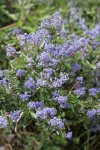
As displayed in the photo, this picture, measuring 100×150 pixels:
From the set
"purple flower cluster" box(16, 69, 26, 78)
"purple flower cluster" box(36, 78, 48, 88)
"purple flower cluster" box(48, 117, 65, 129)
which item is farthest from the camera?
"purple flower cluster" box(16, 69, 26, 78)

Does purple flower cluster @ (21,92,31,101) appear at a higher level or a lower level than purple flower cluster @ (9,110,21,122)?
higher

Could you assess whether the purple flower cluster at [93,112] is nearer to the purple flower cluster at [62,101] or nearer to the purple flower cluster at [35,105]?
the purple flower cluster at [62,101]

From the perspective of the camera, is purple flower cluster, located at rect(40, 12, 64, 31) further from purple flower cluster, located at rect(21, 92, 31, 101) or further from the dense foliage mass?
purple flower cluster, located at rect(21, 92, 31, 101)

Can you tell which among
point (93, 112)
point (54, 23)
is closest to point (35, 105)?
point (93, 112)

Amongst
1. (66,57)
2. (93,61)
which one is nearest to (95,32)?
(93,61)

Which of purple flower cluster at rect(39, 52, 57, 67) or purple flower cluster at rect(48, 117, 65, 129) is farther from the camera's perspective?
purple flower cluster at rect(39, 52, 57, 67)

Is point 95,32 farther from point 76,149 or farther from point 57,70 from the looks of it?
point 76,149

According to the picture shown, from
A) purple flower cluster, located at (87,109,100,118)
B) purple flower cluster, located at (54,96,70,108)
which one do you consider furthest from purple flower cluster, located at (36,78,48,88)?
purple flower cluster, located at (87,109,100,118)
